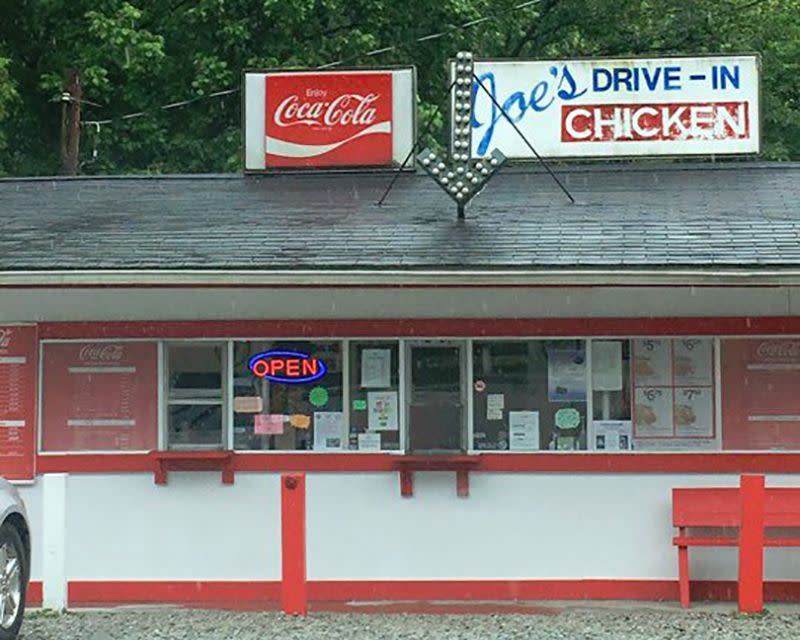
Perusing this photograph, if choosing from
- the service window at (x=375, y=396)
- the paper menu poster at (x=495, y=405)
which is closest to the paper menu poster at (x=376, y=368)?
the service window at (x=375, y=396)

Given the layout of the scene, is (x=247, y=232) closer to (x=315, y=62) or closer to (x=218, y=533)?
(x=218, y=533)

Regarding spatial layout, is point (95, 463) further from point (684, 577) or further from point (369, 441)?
point (684, 577)

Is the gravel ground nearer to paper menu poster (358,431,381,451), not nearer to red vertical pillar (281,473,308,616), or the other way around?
red vertical pillar (281,473,308,616)

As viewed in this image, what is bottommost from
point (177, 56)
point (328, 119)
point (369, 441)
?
point (369, 441)

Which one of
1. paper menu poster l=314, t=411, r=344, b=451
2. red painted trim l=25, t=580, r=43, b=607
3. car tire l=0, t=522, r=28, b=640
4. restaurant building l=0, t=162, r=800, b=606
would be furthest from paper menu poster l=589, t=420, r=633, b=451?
red painted trim l=25, t=580, r=43, b=607

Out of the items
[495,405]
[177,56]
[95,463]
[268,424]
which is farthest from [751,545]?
[177,56]

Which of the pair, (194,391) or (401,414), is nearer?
(401,414)

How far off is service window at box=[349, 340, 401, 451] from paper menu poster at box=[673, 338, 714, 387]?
2207 millimetres

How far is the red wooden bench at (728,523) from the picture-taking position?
9070mm

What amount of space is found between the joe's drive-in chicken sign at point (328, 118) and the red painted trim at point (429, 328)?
9.89 feet

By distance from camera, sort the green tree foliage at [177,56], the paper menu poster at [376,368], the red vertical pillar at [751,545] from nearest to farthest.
→ the red vertical pillar at [751,545]
the paper menu poster at [376,368]
the green tree foliage at [177,56]

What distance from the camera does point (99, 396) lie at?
10375 mm

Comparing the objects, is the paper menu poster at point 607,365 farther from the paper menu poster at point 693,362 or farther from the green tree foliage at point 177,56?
the green tree foliage at point 177,56

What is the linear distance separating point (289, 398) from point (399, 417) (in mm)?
914
